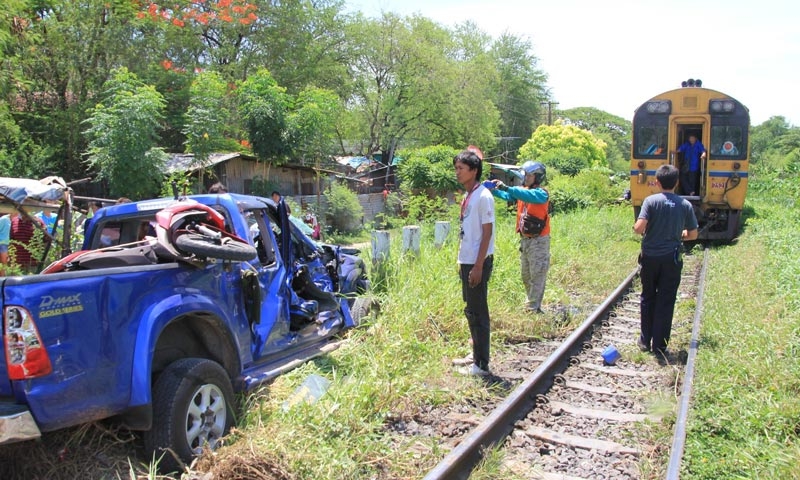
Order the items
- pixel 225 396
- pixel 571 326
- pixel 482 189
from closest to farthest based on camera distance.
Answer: pixel 225 396
pixel 482 189
pixel 571 326

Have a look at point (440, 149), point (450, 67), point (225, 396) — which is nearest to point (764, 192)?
point (440, 149)

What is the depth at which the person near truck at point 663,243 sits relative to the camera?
6.28m

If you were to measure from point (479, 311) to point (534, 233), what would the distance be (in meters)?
2.10

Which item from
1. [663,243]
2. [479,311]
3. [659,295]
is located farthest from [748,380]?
[479,311]

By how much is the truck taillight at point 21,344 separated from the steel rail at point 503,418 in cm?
224

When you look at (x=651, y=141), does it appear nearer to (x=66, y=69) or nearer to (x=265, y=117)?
(x=265, y=117)

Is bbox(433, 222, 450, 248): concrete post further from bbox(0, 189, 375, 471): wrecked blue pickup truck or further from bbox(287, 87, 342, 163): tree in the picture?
bbox(287, 87, 342, 163): tree

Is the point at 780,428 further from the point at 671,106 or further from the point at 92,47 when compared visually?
the point at 92,47

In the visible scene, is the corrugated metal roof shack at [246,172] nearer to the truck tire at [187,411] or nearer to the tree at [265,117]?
the tree at [265,117]

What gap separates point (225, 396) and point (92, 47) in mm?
17269

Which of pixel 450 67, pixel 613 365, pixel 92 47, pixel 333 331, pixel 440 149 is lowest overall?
pixel 613 365

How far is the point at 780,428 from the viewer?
430 cm

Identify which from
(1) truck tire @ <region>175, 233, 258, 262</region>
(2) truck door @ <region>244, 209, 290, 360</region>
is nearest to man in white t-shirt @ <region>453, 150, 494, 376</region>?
(2) truck door @ <region>244, 209, 290, 360</region>

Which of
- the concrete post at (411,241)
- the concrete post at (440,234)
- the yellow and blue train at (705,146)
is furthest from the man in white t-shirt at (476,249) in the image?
the yellow and blue train at (705,146)
